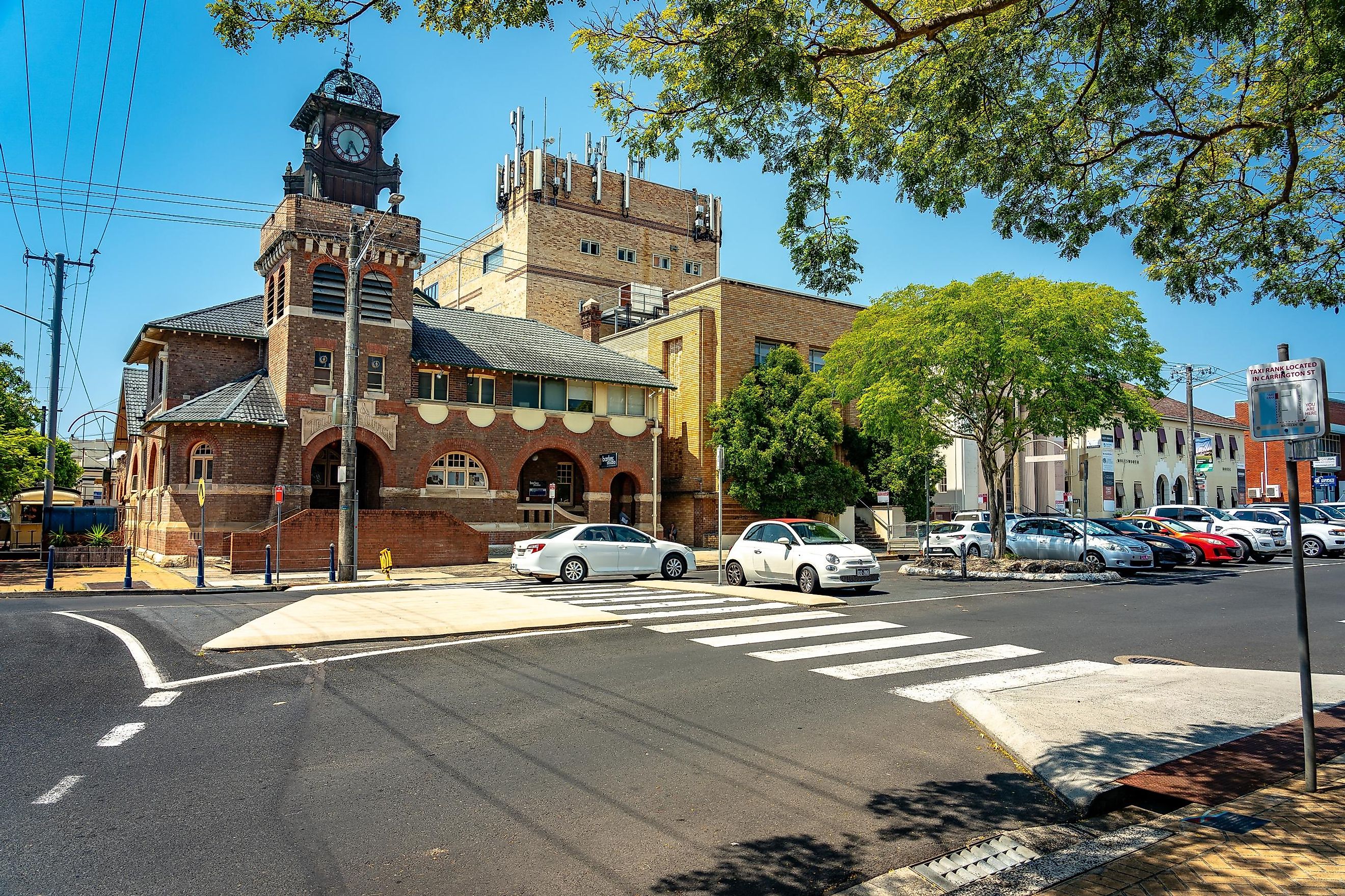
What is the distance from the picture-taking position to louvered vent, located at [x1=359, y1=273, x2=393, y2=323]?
1216 inches

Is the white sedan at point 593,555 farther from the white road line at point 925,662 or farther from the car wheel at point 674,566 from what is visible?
the white road line at point 925,662

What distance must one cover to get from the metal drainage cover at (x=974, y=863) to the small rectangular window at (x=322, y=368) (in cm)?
2861

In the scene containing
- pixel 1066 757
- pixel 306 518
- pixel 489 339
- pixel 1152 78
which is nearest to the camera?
pixel 1066 757

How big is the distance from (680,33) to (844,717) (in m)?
6.39

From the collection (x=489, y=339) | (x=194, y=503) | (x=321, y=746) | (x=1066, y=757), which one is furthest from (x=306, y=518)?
(x=1066, y=757)

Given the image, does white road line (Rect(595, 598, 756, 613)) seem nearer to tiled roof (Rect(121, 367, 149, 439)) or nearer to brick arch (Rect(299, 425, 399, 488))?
brick arch (Rect(299, 425, 399, 488))

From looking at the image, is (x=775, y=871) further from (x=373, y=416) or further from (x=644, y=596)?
(x=373, y=416)

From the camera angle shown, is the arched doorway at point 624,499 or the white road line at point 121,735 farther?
the arched doorway at point 624,499

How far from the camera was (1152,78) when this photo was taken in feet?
27.4

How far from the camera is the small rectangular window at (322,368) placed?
29.6 metres

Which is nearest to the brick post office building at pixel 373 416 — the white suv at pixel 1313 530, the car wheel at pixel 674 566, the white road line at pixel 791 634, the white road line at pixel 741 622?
the car wheel at pixel 674 566

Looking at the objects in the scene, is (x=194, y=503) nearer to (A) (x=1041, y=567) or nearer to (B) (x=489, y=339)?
(B) (x=489, y=339)

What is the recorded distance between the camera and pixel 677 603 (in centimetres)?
1608

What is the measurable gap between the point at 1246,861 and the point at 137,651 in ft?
37.2
